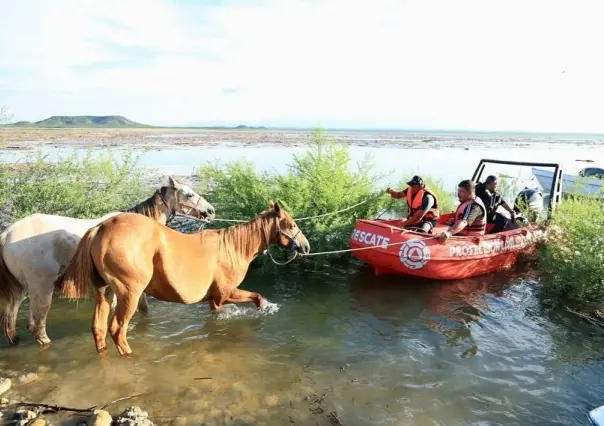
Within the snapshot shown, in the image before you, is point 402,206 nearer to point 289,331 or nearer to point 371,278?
point 371,278

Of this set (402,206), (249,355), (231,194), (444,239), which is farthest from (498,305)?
(231,194)

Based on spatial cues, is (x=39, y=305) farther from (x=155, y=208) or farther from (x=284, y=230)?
(x=284, y=230)

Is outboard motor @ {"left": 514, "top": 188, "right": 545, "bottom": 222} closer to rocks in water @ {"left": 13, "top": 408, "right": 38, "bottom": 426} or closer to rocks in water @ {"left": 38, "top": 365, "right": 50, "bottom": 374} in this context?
rocks in water @ {"left": 38, "top": 365, "right": 50, "bottom": 374}

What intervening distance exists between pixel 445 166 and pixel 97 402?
957 inches

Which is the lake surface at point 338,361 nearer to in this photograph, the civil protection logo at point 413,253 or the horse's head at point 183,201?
the civil protection logo at point 413,253

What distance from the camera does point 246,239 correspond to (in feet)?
21.6

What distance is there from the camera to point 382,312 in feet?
25.1

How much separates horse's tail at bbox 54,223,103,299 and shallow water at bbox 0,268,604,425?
3.47 feet

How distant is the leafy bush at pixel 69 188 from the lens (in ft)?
28.9

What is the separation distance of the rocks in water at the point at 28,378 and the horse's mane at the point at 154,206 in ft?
8.42

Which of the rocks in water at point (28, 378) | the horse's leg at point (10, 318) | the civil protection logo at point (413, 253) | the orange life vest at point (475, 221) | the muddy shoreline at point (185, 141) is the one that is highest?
the muddy shoreline at point (185, 141)

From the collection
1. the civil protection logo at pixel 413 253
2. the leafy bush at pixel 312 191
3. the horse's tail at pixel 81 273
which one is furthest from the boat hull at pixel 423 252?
the horse's tail at pixel 81 273

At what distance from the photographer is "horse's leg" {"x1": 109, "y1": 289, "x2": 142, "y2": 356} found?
529 centimetres

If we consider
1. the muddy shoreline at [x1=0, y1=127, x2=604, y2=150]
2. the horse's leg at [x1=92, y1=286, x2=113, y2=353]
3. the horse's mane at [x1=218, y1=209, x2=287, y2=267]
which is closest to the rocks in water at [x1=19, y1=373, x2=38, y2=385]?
the horse's leg at [x1=92, y1=286, x2=113, y2=353]
